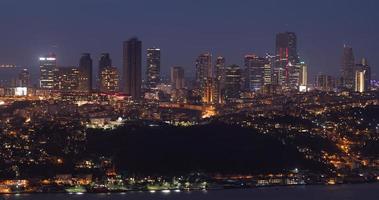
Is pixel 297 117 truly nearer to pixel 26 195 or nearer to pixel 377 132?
pixel 377 132

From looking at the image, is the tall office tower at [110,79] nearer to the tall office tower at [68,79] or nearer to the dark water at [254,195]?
the tall office tower at [68,79]

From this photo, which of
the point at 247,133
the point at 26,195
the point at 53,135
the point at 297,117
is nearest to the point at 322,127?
the point at 297,117

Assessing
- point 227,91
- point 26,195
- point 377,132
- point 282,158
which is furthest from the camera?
point 227,91

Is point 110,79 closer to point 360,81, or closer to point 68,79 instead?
point 68,79

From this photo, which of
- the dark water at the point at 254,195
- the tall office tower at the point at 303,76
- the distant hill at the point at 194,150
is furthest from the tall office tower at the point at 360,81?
the dark water at the point at 254,195

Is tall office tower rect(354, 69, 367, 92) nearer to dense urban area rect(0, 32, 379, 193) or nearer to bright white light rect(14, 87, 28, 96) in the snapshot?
dense urban area rect(0, 32, 379, 193)

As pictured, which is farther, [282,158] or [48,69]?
[48,69]
